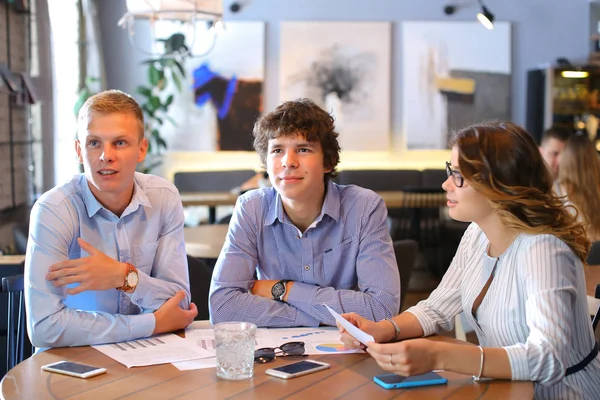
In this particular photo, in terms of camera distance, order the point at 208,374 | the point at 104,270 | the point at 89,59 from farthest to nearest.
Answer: the point at 89,59 < the point at 104,270 < the point at 208,374

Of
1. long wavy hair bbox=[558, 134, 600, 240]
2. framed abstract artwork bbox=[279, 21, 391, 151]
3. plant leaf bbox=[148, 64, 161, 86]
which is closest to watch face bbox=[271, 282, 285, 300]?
long wavy hair bbox=[558, 134, 600, 240]

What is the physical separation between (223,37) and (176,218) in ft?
18.3

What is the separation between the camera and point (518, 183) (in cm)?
174

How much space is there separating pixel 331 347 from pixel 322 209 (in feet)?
1.90

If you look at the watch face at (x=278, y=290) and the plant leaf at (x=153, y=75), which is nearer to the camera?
the watch face at (x=278, y=290)

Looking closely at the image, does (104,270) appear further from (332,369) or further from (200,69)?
(200,69)

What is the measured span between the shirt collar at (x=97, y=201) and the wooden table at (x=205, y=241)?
1.20 meters

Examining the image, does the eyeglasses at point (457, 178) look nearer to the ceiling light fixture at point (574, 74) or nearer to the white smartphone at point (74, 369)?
the white smartphone at point (74, 369)

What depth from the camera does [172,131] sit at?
7.57 meters

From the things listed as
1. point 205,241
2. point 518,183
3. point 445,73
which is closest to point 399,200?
point 445,73

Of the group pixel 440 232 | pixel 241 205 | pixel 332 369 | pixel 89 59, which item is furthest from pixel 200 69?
pixel 332 369

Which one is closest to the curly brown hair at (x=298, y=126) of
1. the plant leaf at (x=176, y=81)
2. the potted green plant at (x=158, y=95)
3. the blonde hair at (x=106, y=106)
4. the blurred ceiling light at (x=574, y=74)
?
the blonde hair at (x=106, y=106)

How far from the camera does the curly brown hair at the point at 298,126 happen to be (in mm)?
2311

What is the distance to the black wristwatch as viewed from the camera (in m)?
2.23
